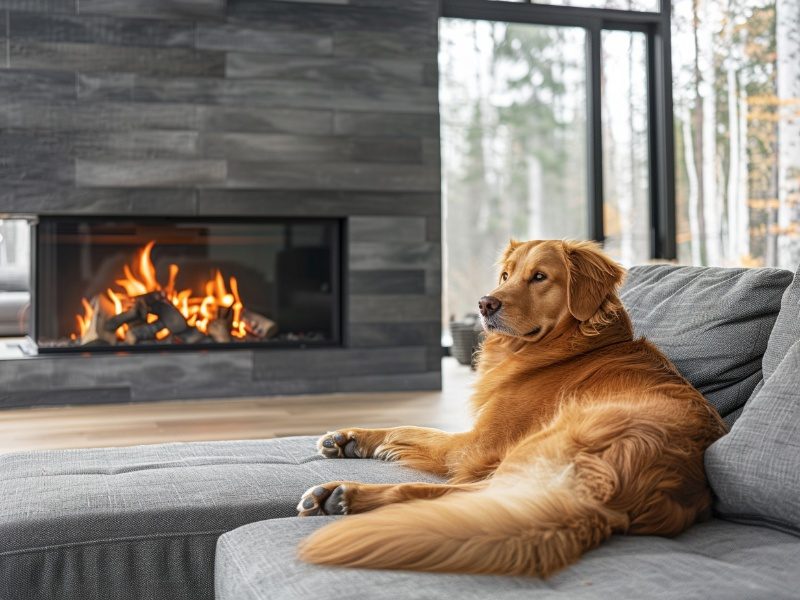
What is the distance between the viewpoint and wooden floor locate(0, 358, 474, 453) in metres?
3.74

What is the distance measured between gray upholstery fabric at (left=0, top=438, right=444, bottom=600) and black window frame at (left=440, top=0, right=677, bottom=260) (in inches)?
170

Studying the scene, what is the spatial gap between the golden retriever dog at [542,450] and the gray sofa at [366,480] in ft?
0.11

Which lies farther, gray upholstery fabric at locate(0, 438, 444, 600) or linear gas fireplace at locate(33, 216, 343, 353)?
linear gas fireplace at locate(33, 216, 343, 353)

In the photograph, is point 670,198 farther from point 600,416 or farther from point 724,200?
point 600,416

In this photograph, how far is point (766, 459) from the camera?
1.40 m

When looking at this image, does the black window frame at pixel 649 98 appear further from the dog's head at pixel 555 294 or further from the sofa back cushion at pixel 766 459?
the sofa back cushion at pixel 766 459

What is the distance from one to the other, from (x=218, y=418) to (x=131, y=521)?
8.22 ft

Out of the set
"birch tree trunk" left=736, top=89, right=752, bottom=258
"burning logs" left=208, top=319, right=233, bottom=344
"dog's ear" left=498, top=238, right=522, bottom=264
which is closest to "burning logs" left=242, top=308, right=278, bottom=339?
"burning logs" left=208, top=319, right=233, bottom=344

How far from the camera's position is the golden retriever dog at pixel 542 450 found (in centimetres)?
122

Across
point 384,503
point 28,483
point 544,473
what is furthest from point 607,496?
point 28,483

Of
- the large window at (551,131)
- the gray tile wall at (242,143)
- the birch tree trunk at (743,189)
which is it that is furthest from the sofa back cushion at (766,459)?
the birch tree trunk at (743,189)

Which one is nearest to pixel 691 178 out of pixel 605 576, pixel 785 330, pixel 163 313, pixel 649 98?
pixel 649 98

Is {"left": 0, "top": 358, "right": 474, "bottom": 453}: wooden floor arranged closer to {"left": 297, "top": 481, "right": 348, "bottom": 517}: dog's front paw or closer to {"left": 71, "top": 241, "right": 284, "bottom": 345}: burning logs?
{"left": 71, "top": 241, "right": 284, "bottom": 345}: burning logs

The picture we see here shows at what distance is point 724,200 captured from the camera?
620cm
